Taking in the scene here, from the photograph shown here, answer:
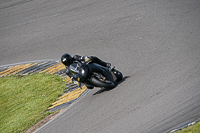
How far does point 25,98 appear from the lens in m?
10.3

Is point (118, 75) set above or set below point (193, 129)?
above

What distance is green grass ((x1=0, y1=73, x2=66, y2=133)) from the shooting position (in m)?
8.76

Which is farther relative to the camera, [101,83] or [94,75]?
[94,75]

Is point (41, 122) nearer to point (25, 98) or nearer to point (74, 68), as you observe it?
point (74, 68)

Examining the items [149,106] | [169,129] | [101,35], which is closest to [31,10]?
[101,35]

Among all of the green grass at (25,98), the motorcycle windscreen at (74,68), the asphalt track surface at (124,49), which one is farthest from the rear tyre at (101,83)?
the green grass at (25,98)

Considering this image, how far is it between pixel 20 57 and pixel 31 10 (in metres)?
3.60

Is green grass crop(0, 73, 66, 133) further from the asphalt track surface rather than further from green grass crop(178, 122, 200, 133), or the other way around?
green grass crop(178, 122, 200, 133)

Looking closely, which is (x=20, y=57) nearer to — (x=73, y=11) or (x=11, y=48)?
(x=11, y=48)

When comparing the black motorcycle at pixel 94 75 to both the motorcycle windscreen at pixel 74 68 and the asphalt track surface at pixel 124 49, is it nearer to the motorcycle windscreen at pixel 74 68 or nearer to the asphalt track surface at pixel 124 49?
the motorcycle windscreen at pixel 74 68

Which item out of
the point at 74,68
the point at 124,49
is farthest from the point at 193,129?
the point at 124,49

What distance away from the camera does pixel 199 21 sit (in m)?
10.0

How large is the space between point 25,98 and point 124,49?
4189 millimetres

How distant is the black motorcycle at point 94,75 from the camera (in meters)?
7.81
